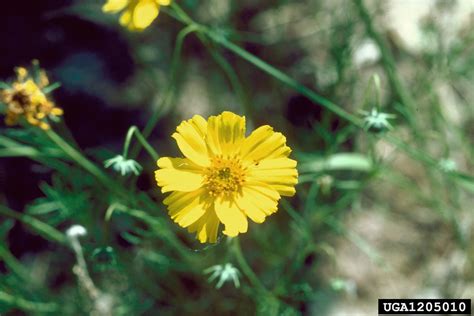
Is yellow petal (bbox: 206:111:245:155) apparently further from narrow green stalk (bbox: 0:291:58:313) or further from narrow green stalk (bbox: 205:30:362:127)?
narrow green stalk (bbox: 0:291:58:313)

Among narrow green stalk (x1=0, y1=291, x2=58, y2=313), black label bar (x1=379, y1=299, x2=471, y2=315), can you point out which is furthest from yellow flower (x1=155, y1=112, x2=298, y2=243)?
black label bar (x1=379, y1=299, x2=471, y2=315)

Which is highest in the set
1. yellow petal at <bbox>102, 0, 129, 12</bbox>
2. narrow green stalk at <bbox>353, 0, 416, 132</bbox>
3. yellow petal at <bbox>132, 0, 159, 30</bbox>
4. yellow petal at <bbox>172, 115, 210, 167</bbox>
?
narrow green stalk at <bbox>353, 0, 416, 132</bbox>

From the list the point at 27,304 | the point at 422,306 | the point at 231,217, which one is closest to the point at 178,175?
the point at 231,217

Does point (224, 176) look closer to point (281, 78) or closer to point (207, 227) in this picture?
point (207, 227)

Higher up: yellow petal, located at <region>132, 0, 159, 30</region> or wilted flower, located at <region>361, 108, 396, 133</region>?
yellow petal, located at <region>132, 0, 159, 30</region>

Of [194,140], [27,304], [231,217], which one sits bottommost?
[27,304]
